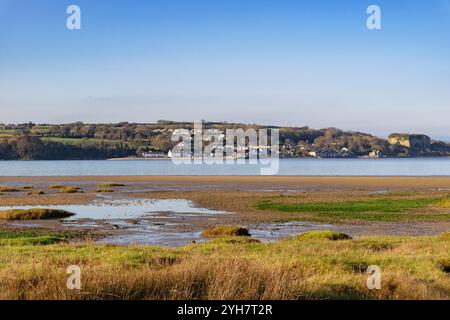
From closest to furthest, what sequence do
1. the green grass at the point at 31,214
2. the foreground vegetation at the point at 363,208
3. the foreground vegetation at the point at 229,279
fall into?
the foreground vegetation at the point at 229,279
the green grass at the point at 31,214
the foreground vegetation at the point at 363,208

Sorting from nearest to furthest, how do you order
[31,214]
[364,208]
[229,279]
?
[229,279] → [31,214] → [364,208]

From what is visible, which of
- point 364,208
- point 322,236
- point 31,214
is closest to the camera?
point 322,236

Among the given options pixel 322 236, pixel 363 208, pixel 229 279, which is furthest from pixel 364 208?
pixel 229 279

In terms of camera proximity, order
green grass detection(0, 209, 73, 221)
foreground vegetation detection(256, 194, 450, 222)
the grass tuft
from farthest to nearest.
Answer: foreground vegetation detection(256, 194, 450, 222) < green grass detection(0, 209, 73, 221) < the grass tuft

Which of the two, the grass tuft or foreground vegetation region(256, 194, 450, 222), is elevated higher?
the grass tuft

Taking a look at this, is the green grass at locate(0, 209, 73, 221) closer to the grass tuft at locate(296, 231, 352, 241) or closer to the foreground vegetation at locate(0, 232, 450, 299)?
the grass tuft at locate(296, 231, 352, 241)

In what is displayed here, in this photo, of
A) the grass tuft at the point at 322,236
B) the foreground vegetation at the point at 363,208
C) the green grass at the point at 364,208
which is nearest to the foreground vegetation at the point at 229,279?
the grass tuft at the point at 322,236

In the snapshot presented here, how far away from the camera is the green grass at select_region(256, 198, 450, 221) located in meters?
42.8

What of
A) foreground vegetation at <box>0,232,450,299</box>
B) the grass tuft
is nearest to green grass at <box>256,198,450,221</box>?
the grass tuft

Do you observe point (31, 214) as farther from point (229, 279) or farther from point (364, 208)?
point (229, 279)

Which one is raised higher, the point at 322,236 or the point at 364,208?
the point at 322,236

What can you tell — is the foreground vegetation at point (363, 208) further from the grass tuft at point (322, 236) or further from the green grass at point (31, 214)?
the green grass at point (31, 214)

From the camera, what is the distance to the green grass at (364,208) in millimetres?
42812

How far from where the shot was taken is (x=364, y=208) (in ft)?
162
